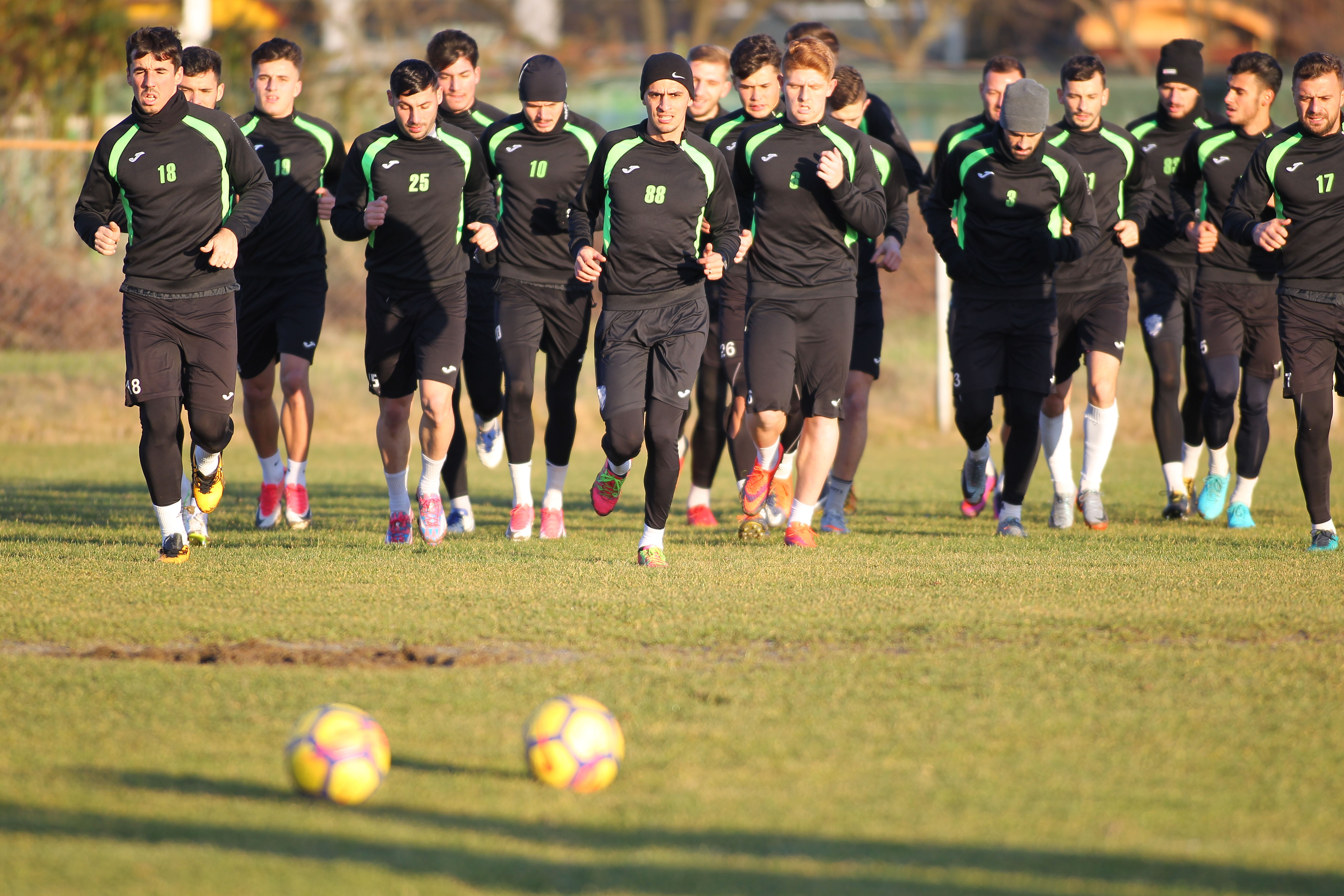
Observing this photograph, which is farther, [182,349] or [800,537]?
[800,537]

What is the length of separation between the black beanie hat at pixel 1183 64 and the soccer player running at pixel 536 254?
411 cm

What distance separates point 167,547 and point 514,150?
2.98 meters

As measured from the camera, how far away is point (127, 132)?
7.13 metres

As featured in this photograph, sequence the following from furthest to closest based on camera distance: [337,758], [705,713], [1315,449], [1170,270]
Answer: [1170,270], [1315,449], [705,713], [337,758]

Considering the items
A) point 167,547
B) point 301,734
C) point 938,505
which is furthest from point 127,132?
point 938,505

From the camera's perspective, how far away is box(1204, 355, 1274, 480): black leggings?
353 inches

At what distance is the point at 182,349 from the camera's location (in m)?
7.33

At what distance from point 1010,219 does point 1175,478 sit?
233 cm

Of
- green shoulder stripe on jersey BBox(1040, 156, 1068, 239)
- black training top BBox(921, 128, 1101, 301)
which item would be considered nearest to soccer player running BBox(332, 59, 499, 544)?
black training top BBox(921, 128, 1101, 301)

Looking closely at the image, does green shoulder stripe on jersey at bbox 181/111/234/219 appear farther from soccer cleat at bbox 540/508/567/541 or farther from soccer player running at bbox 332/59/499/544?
soccer cleat at bbox 540/508/567/541

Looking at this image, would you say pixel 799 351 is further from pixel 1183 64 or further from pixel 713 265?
pixel 1183 64

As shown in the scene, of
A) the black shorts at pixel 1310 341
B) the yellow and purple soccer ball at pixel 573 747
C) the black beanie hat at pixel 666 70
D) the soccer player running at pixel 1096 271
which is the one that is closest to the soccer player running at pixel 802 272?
the black beanie hat at pixel 666 70

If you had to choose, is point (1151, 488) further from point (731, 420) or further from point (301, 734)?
point (301, 734)

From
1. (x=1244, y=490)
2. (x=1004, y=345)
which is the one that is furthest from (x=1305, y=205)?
(x=1244, y=490)
